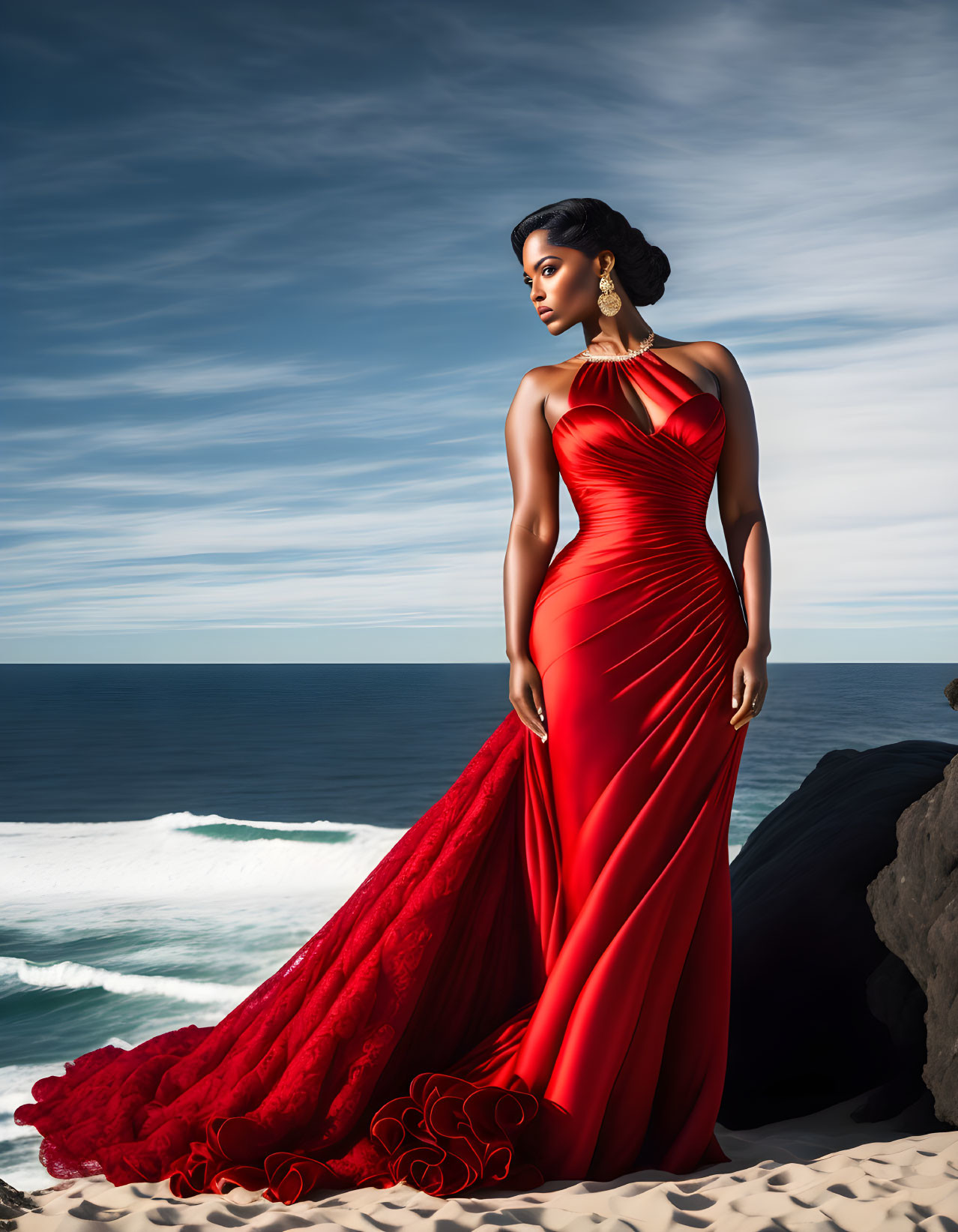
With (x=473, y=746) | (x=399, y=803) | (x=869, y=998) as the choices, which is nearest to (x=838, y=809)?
(x=869, y=998)

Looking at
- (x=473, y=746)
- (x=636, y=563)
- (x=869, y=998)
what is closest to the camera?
(x=636, y=563)

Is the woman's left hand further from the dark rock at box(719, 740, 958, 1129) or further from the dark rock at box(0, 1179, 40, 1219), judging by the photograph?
the dark rock at box(0, 1179, 40, 1219)

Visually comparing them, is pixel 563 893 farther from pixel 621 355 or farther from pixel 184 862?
pixel 184 862

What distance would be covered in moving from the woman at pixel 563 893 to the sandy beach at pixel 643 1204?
0.29ft

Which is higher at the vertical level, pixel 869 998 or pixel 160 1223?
pixel 869 998

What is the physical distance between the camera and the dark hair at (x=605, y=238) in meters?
3.40

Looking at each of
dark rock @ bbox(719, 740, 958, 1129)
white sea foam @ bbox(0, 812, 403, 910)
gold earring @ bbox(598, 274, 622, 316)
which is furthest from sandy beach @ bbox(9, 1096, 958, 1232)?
white sea foam @ bbox(0, 812, 403, 910)

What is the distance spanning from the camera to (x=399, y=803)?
80.4 feet

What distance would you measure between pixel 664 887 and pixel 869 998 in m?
1.34

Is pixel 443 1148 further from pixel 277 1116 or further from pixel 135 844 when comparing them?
pixel 135 844

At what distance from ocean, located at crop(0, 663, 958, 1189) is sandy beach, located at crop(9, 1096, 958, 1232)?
268cm

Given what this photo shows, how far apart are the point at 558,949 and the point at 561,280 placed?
223 cm

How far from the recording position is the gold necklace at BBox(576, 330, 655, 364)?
343 cm

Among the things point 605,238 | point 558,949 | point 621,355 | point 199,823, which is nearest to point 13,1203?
point 558,949
